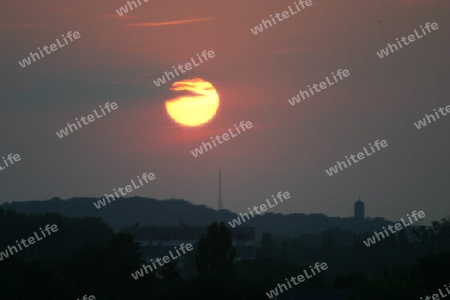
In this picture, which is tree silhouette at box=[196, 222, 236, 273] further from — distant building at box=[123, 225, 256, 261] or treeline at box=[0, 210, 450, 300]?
distant building at box=[123, 225, 256, 261]

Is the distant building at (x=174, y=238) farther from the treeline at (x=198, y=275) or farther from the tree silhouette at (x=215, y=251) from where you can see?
the tree silhouette at (x=215, y=251)

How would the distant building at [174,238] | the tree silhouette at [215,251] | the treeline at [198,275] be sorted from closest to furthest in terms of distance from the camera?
the treeline at [198,275] < the tree silhouette at [215,251] < the distant building at [174,238]

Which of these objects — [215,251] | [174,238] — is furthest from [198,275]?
[174,238]

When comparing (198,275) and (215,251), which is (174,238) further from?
(198,275)

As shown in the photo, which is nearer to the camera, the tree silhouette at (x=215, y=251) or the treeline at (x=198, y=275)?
the treeline at (x=198, y=275)

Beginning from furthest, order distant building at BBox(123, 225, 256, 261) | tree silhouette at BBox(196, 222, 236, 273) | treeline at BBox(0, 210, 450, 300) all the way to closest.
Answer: distant building at BBox(123, 225, 256, 261) < tree silhouette at BBox(196, 222, 236, 273) < treeline at BBox(0, 210, 450, 300)

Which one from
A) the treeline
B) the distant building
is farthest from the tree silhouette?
the distant building

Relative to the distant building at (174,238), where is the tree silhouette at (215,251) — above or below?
below

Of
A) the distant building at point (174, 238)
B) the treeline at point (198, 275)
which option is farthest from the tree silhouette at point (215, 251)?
the distant building at point (174, 238)

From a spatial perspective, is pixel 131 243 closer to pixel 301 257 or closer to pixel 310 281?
pixel 310 281
